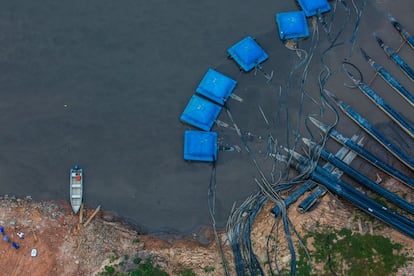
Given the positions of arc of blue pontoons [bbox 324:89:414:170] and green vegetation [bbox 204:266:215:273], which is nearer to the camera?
green vegetation [bbox 204:266:215:273]

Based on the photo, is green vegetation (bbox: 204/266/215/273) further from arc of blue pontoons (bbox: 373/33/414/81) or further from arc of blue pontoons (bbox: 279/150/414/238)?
arc of blue pontoons (bbox: 373/33/414/81)

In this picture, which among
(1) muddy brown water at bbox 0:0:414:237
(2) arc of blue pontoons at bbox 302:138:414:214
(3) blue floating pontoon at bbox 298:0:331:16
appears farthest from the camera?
(3) blue floating pontoon at bbox 298:0:331:16

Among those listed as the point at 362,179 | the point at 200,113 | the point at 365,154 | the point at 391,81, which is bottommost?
the point at 200,113

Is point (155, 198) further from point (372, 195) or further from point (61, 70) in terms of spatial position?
point (372, 195)

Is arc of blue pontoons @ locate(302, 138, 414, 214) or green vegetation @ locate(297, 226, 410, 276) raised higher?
arc of blue pontoons @ locate(302, 138, 414, 214)

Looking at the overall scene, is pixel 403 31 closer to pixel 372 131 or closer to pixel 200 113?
pixel 372 131

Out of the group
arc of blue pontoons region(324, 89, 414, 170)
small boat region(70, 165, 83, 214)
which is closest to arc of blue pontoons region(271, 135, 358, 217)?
arc of blue pontoons region(324, 89, 414, 170)

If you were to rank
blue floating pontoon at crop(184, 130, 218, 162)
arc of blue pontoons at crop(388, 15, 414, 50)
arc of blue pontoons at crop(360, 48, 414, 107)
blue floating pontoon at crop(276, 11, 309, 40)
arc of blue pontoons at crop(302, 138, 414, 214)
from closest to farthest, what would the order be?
1. arc of blue pontoons at crop(302, 138, 414, 214)
2. blue floating pontoon at crop(184, 130, 218, 162)
3. arc of blue pontoons at crop(360, 48, 414, 107)
4. blue floating pontoon at crop(276, 11, 309, 40)
5. arc of blue pontoons at crop(388, 15, 414, 50)

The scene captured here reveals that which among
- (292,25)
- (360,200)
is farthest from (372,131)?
(292,25)
